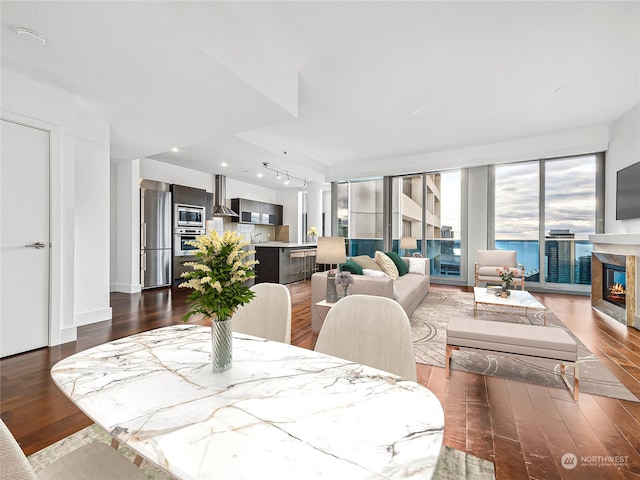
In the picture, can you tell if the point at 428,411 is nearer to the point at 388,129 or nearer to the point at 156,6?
the point at 156,6

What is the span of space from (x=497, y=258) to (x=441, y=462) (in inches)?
201

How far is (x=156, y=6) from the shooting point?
1808 millimetres

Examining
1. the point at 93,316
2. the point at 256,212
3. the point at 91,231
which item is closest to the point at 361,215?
the point at 256,212

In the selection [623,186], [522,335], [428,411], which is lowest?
[522,335]

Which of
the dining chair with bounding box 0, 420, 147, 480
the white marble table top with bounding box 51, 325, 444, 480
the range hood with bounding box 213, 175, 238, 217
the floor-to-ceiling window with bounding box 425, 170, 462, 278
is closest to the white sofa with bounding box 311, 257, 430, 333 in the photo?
the white marble table top with bounding box 51, 325, 444, 480

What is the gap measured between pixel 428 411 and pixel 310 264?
22.5 ft

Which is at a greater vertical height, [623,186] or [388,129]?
[388,129]

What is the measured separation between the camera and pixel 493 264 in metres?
5.62

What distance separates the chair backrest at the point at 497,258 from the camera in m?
5.56

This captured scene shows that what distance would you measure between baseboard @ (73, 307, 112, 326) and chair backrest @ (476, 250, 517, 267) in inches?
241

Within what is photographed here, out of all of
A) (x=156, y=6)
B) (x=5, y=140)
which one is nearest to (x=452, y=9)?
(x=156, y=6)

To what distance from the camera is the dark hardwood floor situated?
142 centimetres

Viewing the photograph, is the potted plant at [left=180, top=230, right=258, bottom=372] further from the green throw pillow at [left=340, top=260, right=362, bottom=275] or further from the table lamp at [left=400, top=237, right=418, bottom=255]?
the table lamp at [left=400, top=237, right=418, bottom=255]

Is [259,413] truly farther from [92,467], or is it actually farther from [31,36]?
[31,36]
